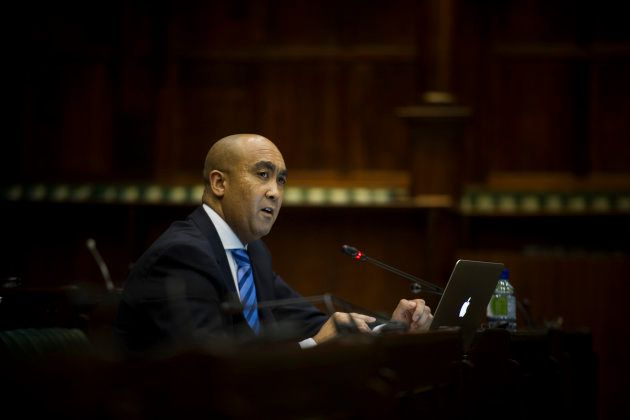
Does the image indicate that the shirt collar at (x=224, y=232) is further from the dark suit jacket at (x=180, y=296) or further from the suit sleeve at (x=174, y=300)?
the suit sleeve at (x=174, y=300)

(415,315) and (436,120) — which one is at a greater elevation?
(436,120)

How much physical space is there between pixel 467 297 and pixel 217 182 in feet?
3.29

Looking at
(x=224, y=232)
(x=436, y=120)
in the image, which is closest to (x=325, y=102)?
(x=436, y=120)

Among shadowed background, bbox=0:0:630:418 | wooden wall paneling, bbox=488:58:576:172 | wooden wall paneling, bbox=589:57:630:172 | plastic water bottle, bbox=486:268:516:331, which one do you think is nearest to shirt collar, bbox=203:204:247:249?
plastic water bottle, bbox=486:268:516:331

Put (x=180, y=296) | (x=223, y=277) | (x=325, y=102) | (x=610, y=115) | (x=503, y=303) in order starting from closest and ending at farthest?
(x=180, y=296) < (x=223, y=277) < (x=503, y=303) < (x=610, y=115) < (x=325, y=102)

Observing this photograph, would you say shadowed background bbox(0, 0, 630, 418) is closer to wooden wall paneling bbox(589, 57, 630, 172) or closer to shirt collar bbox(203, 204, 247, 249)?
wooden wall paneling bbox(589, 57, 630, 172)

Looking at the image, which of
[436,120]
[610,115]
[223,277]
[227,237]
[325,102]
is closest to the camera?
[223,277]

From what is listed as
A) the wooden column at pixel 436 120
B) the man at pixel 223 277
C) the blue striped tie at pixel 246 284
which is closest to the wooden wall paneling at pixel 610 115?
the wooden column at pixel 436 120

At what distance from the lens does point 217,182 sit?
3.37 m

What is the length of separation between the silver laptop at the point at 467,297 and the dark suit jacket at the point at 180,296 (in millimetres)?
539

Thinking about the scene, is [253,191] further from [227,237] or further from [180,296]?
[180,296]

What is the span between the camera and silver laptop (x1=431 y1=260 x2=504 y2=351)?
9.90ft

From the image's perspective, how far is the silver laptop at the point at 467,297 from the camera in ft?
9.90

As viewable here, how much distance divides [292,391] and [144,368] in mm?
332
